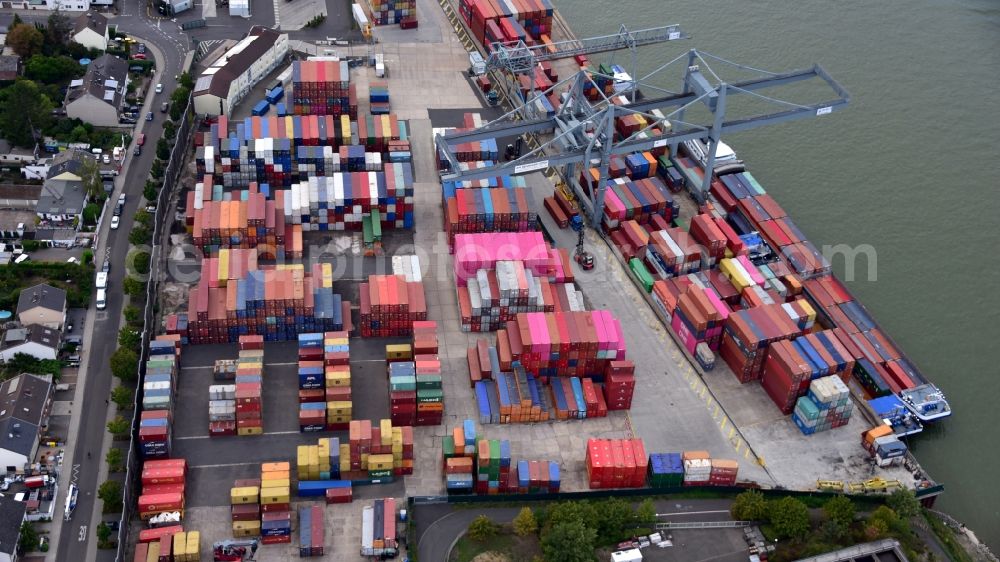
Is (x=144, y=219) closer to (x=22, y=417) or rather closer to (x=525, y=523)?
(x=22, y=417)

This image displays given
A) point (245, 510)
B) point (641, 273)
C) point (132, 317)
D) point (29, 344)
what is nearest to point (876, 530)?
point (641, 273)

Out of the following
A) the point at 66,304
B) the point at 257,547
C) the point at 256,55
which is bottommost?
the point at 257,547

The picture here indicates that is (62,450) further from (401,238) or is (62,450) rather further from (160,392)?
(401,238)

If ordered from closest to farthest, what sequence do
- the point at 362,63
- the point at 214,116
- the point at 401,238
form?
the point at 401,238 < the point at 214,116 < the point at 362,63

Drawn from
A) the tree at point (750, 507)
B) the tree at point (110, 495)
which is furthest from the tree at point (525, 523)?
the tree at point (110, 495)

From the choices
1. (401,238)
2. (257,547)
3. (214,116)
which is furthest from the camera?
(214,116)

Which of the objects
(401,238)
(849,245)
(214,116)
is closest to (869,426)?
(849,245)

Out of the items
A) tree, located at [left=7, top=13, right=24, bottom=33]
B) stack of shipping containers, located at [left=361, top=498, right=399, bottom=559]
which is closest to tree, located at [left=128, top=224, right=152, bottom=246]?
tree, located at [left=7, top=13, right=24, bottom=33]
